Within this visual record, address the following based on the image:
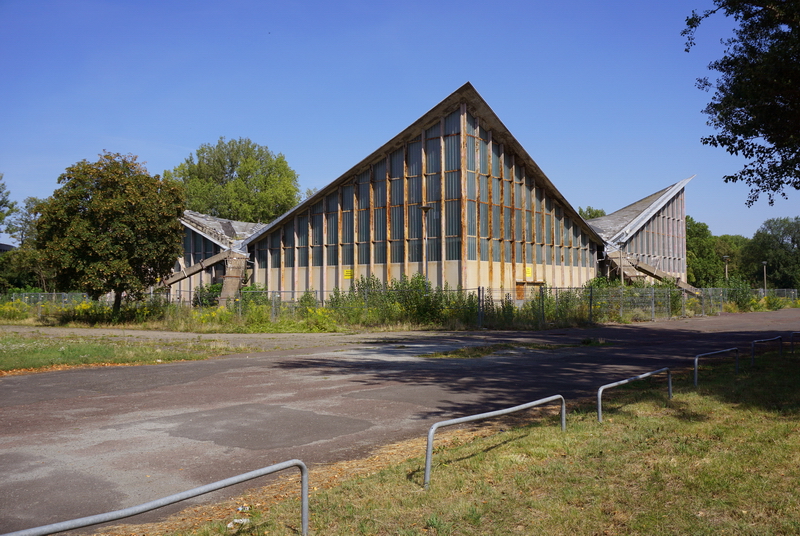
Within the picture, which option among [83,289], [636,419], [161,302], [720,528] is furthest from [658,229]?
[720,528]

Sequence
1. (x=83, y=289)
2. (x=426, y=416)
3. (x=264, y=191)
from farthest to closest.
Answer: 1. (x=264, y=191)
2. (x=83, y=289)
3. (x=426, y=416)

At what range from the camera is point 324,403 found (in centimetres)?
1054

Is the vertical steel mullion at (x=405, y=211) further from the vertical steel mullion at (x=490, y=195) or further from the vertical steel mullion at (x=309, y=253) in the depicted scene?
the vertical steel mullion at (x=309, y=253)

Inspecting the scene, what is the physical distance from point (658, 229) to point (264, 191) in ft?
154

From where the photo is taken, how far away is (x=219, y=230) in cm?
5131

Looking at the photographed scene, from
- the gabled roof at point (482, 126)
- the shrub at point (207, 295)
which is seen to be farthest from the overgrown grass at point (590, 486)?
the shrub at point (207, 295)

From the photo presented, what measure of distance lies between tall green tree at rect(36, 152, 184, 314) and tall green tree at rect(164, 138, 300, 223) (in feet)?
120

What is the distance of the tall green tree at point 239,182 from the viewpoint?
75.4 meters

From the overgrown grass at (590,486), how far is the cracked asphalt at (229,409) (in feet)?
4.30

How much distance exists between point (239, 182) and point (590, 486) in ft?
247

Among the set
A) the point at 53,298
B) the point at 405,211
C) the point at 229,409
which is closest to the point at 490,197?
the point at 405,211

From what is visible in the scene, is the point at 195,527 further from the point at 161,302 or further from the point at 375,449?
the point at 161,302

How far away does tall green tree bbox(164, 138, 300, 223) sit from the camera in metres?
75.4

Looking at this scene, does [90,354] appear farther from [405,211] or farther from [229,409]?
[405,211]
